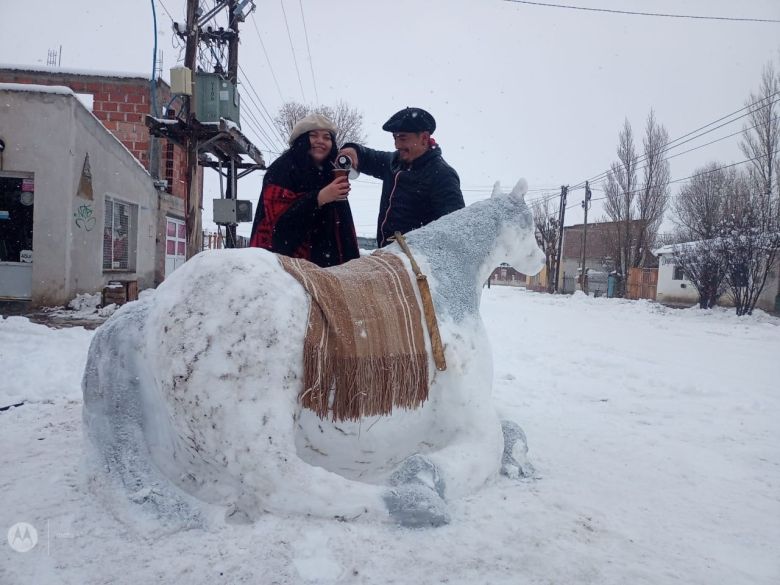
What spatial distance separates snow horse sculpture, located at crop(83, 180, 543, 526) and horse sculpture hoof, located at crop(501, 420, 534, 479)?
25 centimetres

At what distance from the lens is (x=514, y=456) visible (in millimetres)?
2369

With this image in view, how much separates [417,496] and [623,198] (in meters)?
32.4

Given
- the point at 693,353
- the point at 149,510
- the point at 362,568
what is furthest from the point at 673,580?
the point at 693,353

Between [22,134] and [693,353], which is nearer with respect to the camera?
[693,353]

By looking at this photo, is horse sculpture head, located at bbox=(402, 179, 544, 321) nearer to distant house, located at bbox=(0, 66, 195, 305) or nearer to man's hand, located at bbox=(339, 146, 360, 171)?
man's hand, located at bbox=(339, 146, 360, 171)

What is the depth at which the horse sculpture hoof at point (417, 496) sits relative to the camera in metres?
1.78

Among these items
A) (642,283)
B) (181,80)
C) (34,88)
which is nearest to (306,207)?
(181,80)

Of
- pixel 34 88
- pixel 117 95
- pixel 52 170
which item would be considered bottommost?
pixel 52 170

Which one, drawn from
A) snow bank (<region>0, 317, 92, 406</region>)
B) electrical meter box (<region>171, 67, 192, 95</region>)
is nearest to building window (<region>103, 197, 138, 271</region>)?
electrical meter box (<region>171, 67, 192, 95</region>)

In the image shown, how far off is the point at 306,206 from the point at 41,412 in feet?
7.42

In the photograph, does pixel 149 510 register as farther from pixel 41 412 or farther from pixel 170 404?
pixel 41 412

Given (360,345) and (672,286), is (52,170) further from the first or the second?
(672,286)

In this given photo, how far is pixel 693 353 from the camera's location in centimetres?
715
